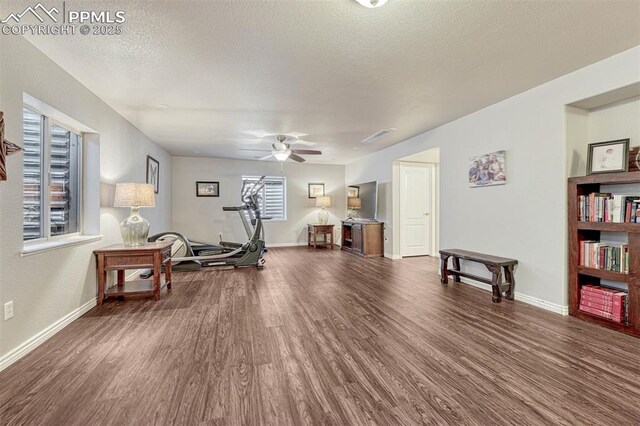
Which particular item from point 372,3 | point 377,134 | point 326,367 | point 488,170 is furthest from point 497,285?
point 372,3

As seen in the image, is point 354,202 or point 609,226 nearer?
point 609,226

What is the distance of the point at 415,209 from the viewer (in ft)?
21.1

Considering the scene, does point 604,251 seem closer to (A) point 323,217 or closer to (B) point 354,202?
(B) point 354,202

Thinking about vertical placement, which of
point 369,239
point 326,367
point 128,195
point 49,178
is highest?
point 49,178

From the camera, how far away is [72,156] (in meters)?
3.14

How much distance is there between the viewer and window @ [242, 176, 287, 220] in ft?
26.3

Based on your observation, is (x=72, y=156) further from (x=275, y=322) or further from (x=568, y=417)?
(x=568, y=417)

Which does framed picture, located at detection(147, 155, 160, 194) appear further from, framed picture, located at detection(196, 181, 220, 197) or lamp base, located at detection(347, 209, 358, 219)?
lamp base, located at detection(347, 209, 358, 219)

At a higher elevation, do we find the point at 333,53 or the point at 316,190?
the point at 333,53

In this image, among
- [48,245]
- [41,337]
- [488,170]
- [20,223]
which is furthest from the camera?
[488,170]

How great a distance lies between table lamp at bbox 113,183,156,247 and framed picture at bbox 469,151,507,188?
4.36 meters

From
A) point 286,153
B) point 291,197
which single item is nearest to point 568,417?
point 286,153

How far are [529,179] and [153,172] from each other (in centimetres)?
610

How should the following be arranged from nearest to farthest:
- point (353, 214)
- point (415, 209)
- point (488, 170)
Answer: point (488, 170) < point (415, 209) < point (353, 214)
